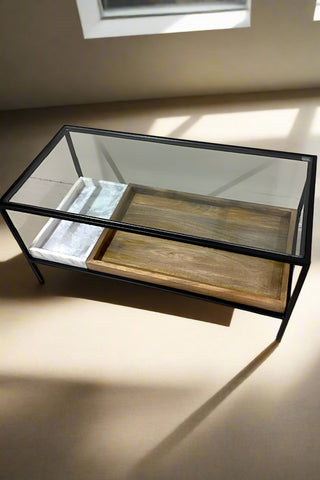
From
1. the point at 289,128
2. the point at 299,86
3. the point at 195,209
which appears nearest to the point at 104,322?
the point at 195,209

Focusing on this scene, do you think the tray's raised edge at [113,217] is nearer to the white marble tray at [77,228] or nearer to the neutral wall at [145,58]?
the white marble tray at [77,228]

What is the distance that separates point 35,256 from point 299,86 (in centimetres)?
192

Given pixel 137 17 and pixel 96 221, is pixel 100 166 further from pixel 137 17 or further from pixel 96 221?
pixel 137 17

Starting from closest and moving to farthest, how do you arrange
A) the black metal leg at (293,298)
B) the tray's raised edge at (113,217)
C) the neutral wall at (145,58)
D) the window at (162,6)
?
1. the black metal leg at (293,298)
2. the tray's raised edge at (113,217)
3. the neutral wall at (145,58)
4. the window at (162,6)

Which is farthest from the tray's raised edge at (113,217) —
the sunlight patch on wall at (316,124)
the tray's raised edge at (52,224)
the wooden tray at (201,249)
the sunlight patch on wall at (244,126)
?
the sunlight patch on wall at (316,124)

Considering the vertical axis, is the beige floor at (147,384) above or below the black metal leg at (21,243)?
below

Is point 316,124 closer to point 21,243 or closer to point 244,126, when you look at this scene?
point 244,126

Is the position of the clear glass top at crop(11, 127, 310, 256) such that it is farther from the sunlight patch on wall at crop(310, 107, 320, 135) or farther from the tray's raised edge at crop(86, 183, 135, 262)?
the sunlight patch on wall at crop(310, 107, 320, 135)

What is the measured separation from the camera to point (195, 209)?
1252mm

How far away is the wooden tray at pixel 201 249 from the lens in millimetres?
1140

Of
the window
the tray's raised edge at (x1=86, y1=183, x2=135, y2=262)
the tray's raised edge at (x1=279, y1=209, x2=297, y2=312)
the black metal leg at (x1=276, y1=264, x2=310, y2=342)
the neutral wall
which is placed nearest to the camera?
the black metal leg at (x1=276, y1=264, x2=310, y2=342)

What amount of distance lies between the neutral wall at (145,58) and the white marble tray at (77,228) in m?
1.18

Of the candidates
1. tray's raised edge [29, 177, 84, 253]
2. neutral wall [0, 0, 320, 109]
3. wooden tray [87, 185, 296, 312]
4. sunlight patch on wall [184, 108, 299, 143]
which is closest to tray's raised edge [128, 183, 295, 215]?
wooden tray [87, 185, 296, 312]

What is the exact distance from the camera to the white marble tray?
1.29m
